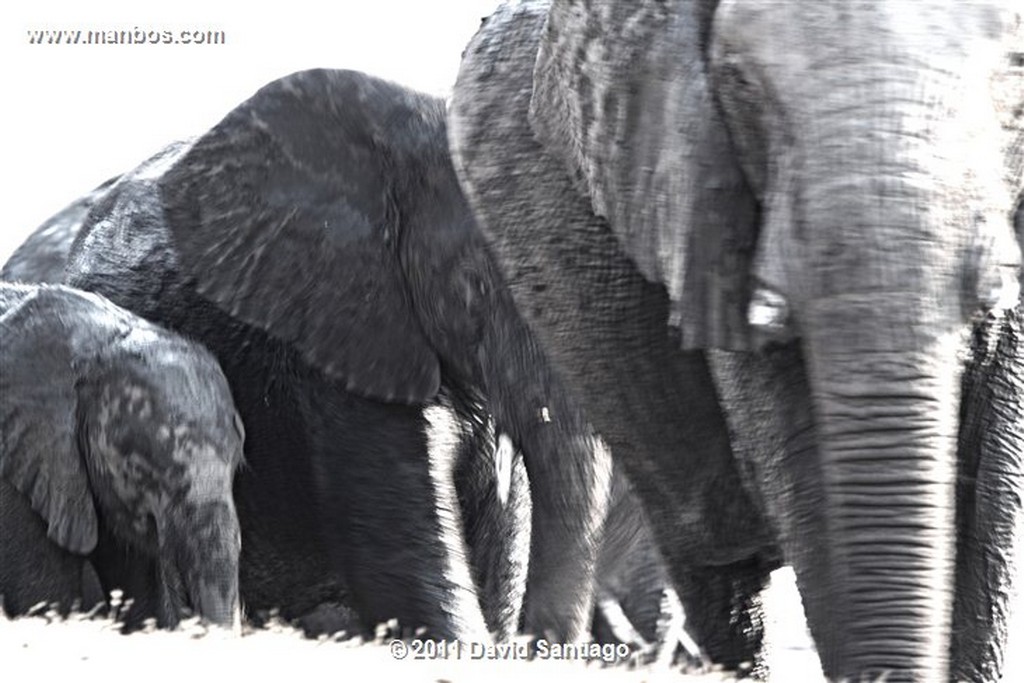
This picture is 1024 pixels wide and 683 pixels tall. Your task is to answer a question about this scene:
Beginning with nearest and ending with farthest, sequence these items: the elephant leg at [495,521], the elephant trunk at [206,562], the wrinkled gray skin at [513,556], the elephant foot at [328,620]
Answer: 1. the elephant trunk at [206,562]
2. the wrinkled gray skin at [513,556]
3. the elephant leg at [495,521]
4. the elephant foot at [328,620]

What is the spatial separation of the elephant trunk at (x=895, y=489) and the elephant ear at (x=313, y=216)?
4313 millimetres

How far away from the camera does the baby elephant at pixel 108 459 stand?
10.6 m

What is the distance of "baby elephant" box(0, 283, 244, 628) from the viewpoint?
34.9 feet

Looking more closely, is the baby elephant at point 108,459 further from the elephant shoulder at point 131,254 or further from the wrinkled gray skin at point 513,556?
the elephant shoulder at point 131,254

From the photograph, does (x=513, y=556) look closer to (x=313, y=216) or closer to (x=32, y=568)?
(x=313, y=216)

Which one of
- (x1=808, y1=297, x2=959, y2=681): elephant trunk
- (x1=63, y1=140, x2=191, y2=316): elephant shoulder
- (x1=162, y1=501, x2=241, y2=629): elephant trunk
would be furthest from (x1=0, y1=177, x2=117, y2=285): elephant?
(x1=808, y1=297, x2=959, y2=681): elephant trunk

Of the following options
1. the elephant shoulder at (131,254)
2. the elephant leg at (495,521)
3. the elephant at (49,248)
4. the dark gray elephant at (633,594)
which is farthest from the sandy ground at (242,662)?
the elephant at (49,248)

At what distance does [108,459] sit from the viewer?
35.7 ft

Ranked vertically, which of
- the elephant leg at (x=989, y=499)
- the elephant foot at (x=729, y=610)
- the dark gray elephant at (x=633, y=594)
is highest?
the elephant leg at (x=989, y=499)

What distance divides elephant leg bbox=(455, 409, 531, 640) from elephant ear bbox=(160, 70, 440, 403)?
45 cm

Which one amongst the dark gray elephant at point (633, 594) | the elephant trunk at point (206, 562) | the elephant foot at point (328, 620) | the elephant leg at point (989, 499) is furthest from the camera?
the elephant foot at point (328, 620)

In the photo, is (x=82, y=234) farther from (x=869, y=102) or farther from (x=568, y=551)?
(x=869, y=102)

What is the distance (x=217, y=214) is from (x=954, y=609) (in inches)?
176

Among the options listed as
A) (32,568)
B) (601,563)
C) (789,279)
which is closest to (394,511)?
(601,563)
